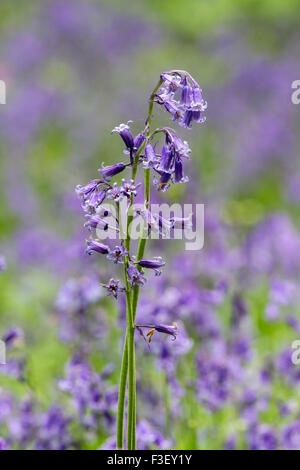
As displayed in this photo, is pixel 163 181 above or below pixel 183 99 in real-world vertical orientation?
below

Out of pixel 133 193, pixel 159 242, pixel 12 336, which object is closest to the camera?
pixel 133 193

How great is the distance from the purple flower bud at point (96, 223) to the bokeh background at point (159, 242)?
3.59 ft

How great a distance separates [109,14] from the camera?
12.9m

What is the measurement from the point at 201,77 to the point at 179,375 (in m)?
7.62

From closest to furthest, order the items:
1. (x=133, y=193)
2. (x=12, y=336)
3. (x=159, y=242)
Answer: (x=133, y=193) → (x=12, y=336) → (x=159, y=242)

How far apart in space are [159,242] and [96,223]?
287 centimetres

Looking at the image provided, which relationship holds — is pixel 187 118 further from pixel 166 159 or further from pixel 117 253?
pixel 117 253

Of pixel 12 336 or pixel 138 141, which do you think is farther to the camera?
pixel 12 336

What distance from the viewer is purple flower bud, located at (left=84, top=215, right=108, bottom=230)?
2293 millimetres

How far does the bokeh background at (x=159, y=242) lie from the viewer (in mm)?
3770

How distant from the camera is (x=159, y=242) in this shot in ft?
16.9


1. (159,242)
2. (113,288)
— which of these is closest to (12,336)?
(113,288)

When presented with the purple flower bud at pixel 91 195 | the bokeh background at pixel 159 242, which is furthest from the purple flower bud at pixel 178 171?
the bokeh background at pixel 159 242
